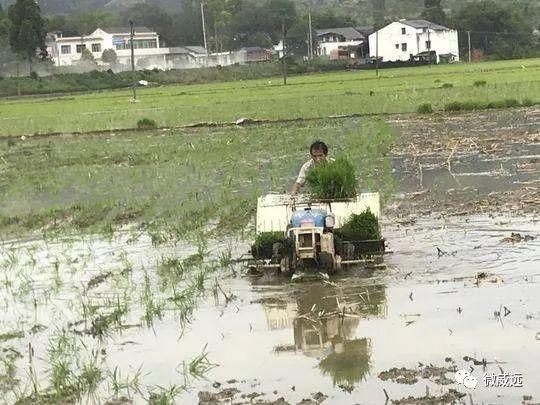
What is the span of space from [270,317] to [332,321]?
0.52m

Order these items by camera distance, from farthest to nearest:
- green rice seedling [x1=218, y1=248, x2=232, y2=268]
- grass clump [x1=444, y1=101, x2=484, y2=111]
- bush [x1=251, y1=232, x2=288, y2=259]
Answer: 1. grass clump [x1=444, y1=101, x2=484, y2=111]
2. green rice seedling [x1=218, y1=248, x2=232, y2=268]
3. bush [x1=251, y1=232, x2=288, y2=259]

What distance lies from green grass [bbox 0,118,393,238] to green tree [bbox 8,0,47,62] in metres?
43.1

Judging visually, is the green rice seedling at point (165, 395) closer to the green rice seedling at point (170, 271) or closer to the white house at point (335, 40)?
the green rice seedling at point (170, 271)

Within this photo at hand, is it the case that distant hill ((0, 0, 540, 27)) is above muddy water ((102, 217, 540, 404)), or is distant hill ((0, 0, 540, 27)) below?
above

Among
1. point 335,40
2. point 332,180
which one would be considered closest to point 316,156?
point 332,180

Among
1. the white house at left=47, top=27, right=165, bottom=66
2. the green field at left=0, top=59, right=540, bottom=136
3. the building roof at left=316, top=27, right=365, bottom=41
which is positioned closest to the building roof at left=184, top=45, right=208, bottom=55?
the white house at left=47, top=27, right=165, bottom=66

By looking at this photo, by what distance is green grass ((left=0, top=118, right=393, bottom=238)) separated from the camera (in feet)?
38.3

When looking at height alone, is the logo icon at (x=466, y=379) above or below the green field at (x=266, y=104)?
below

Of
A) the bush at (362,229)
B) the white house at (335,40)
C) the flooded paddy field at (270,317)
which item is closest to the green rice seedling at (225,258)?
the flooded paddy field at (270,317)

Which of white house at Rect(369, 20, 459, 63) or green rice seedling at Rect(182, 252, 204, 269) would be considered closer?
green rice seedling at Rect(182, 252, 204, 269)

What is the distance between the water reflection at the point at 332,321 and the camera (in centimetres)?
540

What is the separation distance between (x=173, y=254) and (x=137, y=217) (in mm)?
2663

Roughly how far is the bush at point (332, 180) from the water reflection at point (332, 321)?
4.73ft

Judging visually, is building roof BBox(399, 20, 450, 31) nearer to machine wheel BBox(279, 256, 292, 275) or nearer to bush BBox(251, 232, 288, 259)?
bush BBox(251, 232, 288, 259)
